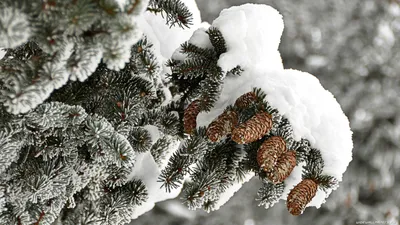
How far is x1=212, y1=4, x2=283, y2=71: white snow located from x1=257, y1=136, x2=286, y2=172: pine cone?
0.25 metres

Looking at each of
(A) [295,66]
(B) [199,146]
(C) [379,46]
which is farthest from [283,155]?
(A) [295,66]

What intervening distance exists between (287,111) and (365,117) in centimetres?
474

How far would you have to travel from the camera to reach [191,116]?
1.31m

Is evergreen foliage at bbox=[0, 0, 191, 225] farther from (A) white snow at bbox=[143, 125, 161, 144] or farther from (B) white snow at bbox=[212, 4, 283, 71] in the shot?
(B) white snow at bbox=[212, 4, 283, 71]

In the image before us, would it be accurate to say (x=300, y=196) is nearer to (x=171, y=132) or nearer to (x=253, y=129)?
(x=253, y=129)

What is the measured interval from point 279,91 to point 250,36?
207 millimetres

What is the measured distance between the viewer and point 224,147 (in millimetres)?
1350

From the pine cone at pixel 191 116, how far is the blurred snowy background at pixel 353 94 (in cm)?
474

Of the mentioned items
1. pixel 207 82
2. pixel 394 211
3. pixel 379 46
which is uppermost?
pixel 379 46

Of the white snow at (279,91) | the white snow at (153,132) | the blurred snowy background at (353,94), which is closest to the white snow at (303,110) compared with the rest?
the white snow at (279,91)

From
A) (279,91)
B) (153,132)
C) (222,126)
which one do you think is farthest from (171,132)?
(279,91)

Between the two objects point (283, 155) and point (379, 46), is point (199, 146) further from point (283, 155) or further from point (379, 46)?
point (379, 46)

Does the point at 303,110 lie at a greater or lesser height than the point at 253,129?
greater

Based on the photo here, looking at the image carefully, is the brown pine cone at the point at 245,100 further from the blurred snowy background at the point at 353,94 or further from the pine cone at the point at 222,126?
the blurred snowy background at the point at 353,94
